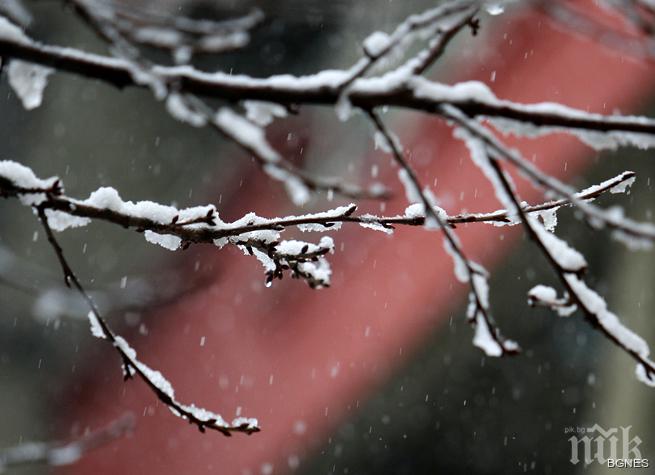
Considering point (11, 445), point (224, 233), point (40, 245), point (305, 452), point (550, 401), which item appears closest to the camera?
point (224, 233)

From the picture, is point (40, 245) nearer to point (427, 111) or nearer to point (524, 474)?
point (524, 474)

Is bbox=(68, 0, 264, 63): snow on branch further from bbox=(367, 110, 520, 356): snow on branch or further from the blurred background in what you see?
the blurred background

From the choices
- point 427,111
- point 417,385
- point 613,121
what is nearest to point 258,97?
point 427,111

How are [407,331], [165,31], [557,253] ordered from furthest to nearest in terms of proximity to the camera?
[407,331] → [165,31] → [557,253]

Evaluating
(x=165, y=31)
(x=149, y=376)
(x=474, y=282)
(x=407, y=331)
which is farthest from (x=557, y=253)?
(x=407, y=331)
